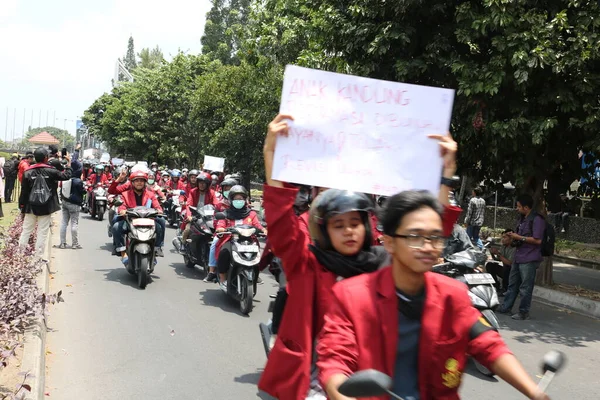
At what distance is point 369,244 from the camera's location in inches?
118

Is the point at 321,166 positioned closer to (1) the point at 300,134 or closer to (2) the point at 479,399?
(1) the point at 300,134

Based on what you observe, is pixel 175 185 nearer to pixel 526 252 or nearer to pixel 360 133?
pixel 526 252

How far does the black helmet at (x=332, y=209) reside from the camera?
290 centimetres

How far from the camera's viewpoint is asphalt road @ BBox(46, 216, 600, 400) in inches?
215

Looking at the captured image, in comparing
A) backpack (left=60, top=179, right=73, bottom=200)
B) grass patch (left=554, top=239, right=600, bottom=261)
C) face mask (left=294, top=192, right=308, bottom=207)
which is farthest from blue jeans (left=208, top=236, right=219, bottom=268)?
grass patch (left=554, top=239, right=600, bottom=261)

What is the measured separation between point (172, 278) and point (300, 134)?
7.96 m

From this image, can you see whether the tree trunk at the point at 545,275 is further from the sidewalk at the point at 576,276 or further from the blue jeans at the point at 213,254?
the blue jeans at the point at 213,254

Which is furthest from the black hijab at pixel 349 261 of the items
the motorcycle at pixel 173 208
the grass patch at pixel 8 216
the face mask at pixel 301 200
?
the motorcycle at pixel 173 208

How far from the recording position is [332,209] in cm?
291

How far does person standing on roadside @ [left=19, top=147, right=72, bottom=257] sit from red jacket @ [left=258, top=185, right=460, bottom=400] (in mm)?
7383

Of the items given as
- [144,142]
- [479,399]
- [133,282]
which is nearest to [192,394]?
[479,399]

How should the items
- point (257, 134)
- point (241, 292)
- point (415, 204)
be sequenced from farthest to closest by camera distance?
point (257, 134) < point (241, 292) < point (415, 204)

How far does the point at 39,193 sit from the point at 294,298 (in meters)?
7.55

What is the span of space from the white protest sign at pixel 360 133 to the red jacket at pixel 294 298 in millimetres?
159
